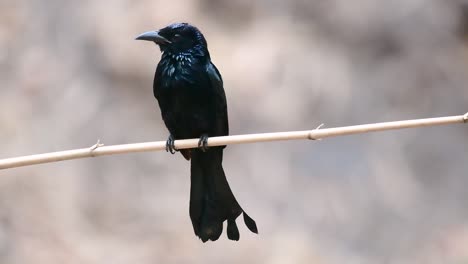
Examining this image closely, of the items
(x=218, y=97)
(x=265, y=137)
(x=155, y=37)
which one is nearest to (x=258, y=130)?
(x=218, y=97)

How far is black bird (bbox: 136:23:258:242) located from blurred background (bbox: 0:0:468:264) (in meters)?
0.94

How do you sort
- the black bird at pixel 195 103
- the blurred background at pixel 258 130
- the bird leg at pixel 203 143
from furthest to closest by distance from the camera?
the blurred background at pixel 258 130
the black bird at pixel 195 103
the bird leg at pixel 203 143

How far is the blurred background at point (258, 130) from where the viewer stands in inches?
117

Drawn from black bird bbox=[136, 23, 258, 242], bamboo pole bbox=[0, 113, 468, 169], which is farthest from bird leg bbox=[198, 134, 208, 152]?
bamboo pole bbox=[0, 113, 468, 169]

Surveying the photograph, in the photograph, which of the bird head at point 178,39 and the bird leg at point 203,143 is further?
the bird head at point 178,39

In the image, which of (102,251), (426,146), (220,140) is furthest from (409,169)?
(220,140)

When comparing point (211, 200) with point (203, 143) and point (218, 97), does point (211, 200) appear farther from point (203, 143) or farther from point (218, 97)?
point (218, 97)

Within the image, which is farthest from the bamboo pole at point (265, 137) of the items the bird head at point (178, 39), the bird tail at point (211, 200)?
the bird head at point (178, 39)

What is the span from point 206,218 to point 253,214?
1027mm

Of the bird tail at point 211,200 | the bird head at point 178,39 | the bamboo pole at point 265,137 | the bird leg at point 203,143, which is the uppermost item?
the bird head at point 178,39

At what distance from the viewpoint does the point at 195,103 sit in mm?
2096

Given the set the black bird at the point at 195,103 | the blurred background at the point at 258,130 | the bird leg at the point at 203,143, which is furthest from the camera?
the blurred background at the point at 258,130

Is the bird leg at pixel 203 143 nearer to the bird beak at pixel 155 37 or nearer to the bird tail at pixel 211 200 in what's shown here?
the bird tail at pixel 211 200

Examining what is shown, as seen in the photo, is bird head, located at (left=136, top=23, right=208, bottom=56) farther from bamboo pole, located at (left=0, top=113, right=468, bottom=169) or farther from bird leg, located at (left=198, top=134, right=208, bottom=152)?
bamboo pole, located at (left=0, top=113, right=468, bottom=169)
